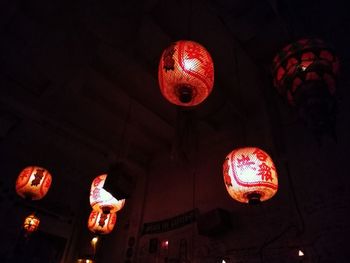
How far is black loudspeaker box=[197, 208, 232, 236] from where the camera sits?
5.18 metres

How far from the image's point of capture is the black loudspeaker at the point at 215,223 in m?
5.18

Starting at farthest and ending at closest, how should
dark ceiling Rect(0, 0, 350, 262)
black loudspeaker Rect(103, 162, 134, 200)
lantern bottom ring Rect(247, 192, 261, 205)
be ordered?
dark ceiling Rect(0, 0, 350, 262) → black loudspeaker Rect(103, 162, 134, 200) → lantern bottom ring Rect(247, 192, 261, 205)

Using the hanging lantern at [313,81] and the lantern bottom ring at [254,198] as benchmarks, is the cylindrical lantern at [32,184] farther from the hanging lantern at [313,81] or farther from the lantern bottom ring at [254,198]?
the hanging lantern at [313,81]

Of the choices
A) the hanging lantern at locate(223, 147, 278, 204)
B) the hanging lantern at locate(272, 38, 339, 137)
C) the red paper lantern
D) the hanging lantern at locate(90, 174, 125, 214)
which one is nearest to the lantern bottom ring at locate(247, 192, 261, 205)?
the hanging lantern at locate(223, 147, 278, 204)

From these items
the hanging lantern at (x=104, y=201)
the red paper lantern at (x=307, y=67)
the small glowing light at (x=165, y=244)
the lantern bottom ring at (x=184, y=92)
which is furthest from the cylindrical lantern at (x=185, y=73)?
the small glowing light at (x=165, y=244)

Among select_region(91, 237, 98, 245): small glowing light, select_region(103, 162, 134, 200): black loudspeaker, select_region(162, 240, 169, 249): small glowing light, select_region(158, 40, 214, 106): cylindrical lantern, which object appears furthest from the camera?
select_region(91, 237, 98, 245): small glowing light

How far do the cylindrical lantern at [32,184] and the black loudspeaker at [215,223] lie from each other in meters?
3.56

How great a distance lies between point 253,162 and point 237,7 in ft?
9.07

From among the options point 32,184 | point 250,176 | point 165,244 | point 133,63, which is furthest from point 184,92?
point 32,184

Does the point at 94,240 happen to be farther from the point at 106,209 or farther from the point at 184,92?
the point at 184,92

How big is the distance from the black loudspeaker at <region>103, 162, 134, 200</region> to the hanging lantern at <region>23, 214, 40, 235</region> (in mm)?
4387

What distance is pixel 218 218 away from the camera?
17.0 ft

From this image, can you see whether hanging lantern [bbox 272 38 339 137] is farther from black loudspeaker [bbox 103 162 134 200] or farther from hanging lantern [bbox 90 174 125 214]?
hanging lantern [bbox 90 174 125 214]

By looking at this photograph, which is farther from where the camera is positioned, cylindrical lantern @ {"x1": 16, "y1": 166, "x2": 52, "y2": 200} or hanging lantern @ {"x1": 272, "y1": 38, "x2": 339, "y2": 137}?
cylindrical lantern @ {"x1": 16, "y1": 166, "x2": 52, "y2": 200}
